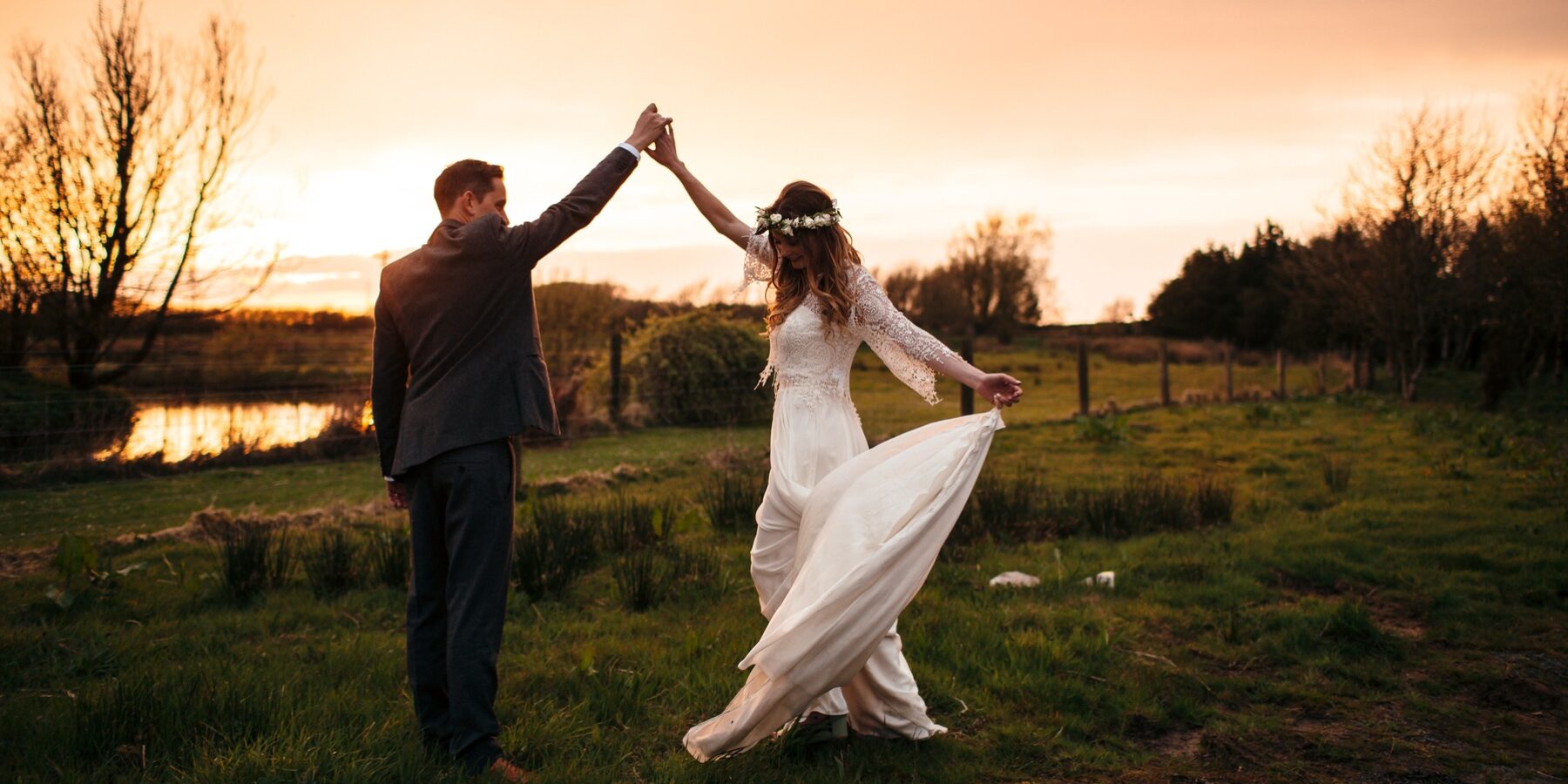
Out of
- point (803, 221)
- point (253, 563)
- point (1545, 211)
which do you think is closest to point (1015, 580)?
point (803, 221)

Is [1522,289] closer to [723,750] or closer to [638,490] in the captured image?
[638,490]

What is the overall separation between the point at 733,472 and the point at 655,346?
6.94 m

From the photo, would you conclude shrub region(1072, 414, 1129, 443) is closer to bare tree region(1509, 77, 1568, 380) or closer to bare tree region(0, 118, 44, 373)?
bare tree region(1509, 77, 1568, 380)

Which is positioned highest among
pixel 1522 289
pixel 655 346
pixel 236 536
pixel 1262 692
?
pixel 1522 289

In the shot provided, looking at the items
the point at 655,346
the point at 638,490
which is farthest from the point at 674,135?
the point at 655,346

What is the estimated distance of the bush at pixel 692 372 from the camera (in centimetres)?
1602

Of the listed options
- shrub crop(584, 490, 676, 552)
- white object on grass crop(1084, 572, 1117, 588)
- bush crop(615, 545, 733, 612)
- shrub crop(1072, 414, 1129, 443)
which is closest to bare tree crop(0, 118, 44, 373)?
shrub crop(584, 490, 676, 552)

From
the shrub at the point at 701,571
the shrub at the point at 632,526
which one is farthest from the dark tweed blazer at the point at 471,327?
the shrub at the point at 632,526

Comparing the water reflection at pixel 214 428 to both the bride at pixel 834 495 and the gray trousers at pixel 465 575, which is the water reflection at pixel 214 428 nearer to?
the gray trousers at pixel 465 575

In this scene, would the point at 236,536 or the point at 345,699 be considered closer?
the point at 345,699

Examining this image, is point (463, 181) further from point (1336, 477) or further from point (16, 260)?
point (16, 260)

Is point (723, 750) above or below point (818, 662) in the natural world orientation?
below

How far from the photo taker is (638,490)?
9727mm

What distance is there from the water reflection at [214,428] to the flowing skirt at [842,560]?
9.65m
